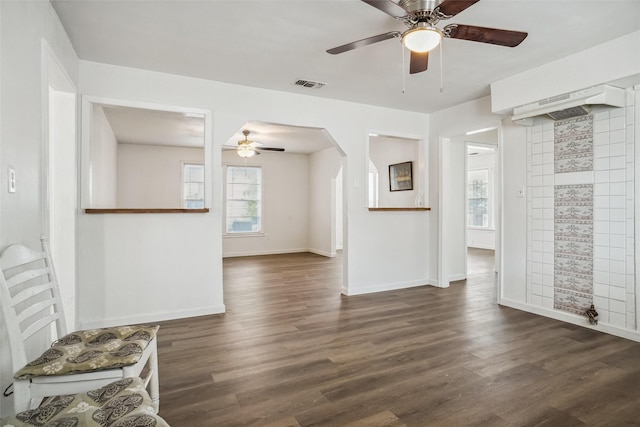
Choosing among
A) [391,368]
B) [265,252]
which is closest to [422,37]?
[391,368]

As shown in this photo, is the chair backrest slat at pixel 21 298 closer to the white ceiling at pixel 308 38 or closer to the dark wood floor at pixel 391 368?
the dark wood floor at pixel 391 368

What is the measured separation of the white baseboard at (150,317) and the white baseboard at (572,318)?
3.28m

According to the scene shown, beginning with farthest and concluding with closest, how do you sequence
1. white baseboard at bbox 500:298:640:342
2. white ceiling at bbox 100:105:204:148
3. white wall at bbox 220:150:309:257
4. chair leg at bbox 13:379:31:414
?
white wall at bbox 220:150:309:257 < white ceiling at bbox 100:105:204:148 < white baseboard at bbox 500:298:640:342 < chair leg at bbox 13:379:31:414

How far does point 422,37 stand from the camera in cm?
210

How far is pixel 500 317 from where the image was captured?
3.66 meters

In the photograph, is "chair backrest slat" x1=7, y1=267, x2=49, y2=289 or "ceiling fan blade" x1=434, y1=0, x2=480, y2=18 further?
"ceiling fan blade" x1=434, y1=0, x2=480, y2=18

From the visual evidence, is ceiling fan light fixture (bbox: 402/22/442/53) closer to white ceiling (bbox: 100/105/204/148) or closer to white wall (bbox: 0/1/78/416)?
white wall (bbox: 0/1/78/416)

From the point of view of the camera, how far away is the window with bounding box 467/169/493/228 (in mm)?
9391

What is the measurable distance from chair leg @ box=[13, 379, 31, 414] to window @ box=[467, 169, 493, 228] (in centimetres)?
953

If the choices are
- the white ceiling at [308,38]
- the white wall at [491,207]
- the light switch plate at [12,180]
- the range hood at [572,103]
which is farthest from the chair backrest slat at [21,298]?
the white wall at [491,207]

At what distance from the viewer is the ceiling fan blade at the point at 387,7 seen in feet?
6.25

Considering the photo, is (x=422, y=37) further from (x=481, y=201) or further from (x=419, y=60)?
(x=481, y=201)

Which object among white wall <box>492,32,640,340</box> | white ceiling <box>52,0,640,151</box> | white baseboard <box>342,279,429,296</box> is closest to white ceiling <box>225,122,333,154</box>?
white ceiling <box>52,0,640,151</box>

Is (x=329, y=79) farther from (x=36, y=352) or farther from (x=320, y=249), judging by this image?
(x=320, y=249)
